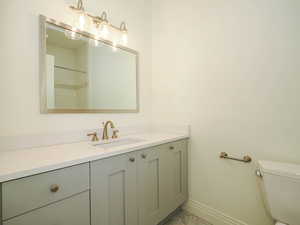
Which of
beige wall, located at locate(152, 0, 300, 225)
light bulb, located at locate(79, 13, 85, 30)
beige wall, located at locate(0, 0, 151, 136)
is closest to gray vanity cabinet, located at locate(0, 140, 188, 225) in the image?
beige wall, located at locate(152, 0, 300, 225)

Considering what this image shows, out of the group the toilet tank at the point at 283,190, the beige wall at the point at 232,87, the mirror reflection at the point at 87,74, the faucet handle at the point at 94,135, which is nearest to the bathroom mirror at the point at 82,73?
the mirror reflection at the point at 87,74

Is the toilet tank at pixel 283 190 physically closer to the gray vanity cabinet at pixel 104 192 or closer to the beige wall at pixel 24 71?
the gray vanity cabinet at pixel 104 192

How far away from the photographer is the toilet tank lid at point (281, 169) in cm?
101

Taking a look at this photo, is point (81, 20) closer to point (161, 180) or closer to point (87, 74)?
point (87, 74)

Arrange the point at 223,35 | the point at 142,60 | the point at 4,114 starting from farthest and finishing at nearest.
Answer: the point at 142,60, the point at 223,35, the point at 4,114

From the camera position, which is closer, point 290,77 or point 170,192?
point 290,77

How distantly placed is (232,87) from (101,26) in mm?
1375

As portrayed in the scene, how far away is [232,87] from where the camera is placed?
144 centimetres

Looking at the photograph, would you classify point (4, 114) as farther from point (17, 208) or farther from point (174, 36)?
point (174, 36)

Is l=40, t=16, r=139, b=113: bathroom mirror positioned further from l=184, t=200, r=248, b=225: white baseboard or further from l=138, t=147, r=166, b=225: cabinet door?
l=184, t=200, r=248, b=225: white baseboard

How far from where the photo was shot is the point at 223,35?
4.92 feet

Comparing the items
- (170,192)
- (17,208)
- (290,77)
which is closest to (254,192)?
(170,192)

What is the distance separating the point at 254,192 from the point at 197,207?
2.01ft

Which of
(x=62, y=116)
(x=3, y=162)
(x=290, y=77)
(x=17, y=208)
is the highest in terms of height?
(x=290, y=77)
